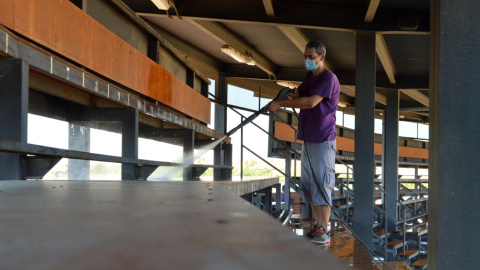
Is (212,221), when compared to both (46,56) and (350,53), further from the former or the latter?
(350,53)

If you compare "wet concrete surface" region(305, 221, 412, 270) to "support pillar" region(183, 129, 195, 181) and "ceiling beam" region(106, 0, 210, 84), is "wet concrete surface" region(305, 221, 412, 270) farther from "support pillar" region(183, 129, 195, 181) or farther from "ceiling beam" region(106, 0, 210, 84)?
"ceiling beam" region(106, 0, 210, 84)

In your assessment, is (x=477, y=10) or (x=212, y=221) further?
(x=477, y=10)

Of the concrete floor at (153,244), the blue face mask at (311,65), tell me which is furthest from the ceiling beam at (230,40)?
the concrete floor at (153,244)

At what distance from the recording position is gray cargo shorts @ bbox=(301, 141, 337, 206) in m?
3.67

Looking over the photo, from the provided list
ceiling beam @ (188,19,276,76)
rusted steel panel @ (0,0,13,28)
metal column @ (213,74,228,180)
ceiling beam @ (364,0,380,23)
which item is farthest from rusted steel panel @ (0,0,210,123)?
metal column @ (213,74,228,180)

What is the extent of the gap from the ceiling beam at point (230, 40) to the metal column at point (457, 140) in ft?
19.6

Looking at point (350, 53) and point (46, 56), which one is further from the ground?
point (350, 53)

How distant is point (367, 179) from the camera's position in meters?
8.13

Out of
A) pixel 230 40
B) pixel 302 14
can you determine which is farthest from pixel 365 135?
pixel 230 40

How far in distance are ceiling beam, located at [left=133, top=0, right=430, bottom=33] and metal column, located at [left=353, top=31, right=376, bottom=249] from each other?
0.34 metres

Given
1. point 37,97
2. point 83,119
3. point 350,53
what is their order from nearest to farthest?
1. point 37,97
2. point 83,119
3. point 350,53

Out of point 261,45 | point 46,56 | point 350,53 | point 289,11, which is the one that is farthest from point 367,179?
point 46,56

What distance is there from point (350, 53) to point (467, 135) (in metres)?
8.00

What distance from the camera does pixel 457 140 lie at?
3148 mm
